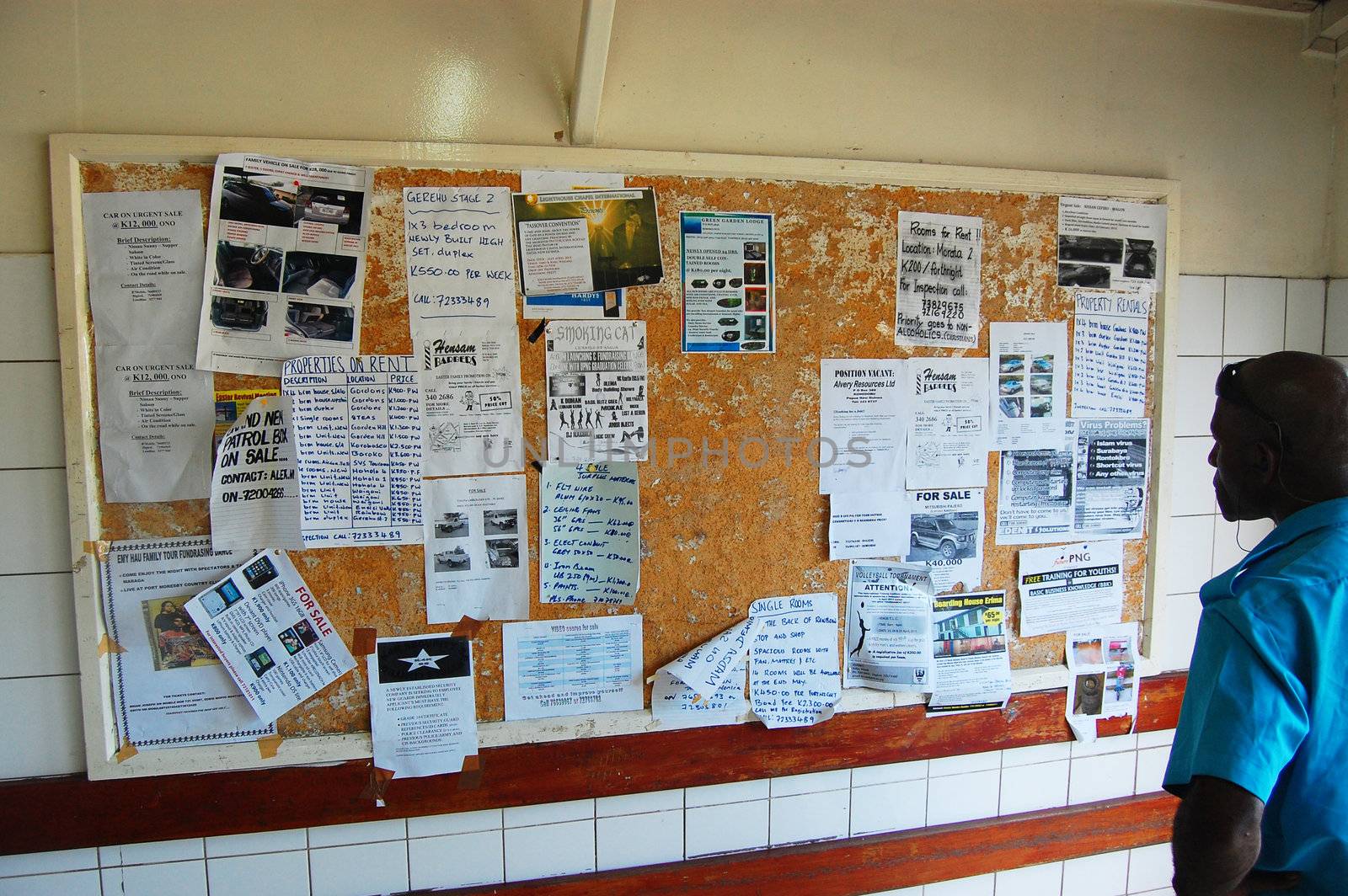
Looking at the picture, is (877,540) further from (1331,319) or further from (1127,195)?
(1331,319)

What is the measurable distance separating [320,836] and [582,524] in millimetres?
894

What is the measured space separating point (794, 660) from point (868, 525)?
0.37m

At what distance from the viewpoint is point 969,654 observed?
1.77 meters

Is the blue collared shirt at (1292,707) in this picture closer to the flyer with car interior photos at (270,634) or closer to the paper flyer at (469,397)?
the paper flyer at (469,397)

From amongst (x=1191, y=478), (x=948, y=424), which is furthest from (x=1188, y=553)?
(x=948, y=424)

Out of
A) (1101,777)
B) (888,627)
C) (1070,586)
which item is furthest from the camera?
(1101,777)

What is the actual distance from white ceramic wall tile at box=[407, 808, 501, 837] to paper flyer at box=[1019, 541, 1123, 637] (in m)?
1.39

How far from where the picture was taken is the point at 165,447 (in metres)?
1.42

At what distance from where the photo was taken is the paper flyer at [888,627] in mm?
1714

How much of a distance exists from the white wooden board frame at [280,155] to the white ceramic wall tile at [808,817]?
0.25 meters

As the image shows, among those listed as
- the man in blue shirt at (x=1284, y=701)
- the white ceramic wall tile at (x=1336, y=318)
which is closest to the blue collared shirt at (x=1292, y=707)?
the man in blue shirt at (x=1284, y=701)

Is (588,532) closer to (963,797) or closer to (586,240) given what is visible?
(586,240)

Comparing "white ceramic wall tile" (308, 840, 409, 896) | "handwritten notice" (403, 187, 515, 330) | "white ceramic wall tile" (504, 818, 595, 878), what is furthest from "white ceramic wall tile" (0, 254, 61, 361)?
"white ceramic wall tile" (504, 818, 595, 878)

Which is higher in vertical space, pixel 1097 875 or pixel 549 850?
pixel 549 850
